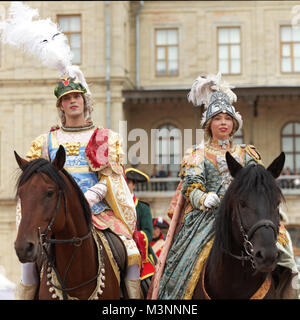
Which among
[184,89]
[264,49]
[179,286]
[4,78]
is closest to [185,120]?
[184,89]

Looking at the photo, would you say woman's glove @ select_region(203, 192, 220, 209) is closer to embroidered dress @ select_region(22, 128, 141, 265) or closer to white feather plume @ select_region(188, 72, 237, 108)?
embroidered dress @ select_region(22, 128, 141, 265)

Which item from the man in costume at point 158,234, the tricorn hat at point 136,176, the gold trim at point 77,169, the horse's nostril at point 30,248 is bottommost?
the man in costume at point 158,234

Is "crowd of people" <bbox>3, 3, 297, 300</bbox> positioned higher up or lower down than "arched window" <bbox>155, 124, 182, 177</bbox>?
lower down

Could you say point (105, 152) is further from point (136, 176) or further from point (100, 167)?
point (136, 176)

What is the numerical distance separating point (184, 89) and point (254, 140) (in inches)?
140

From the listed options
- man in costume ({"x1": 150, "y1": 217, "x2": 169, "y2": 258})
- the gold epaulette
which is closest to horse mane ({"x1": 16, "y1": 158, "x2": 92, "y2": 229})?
the gold epaulette

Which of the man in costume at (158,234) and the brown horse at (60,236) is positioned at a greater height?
the brown horse at (60,236)

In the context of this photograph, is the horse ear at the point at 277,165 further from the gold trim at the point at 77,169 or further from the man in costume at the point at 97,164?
the gold trim at the point at 77,169

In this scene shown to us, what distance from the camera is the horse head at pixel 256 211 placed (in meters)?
4.21

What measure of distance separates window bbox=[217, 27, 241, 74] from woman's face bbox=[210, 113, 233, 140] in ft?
71.9

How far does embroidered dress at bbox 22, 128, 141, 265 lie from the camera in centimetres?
548

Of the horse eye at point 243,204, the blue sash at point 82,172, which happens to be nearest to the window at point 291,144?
the blue sash at point 82,172

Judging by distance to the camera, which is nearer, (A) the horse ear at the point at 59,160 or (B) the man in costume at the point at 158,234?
(A) the horse ear at the point at 59,160
